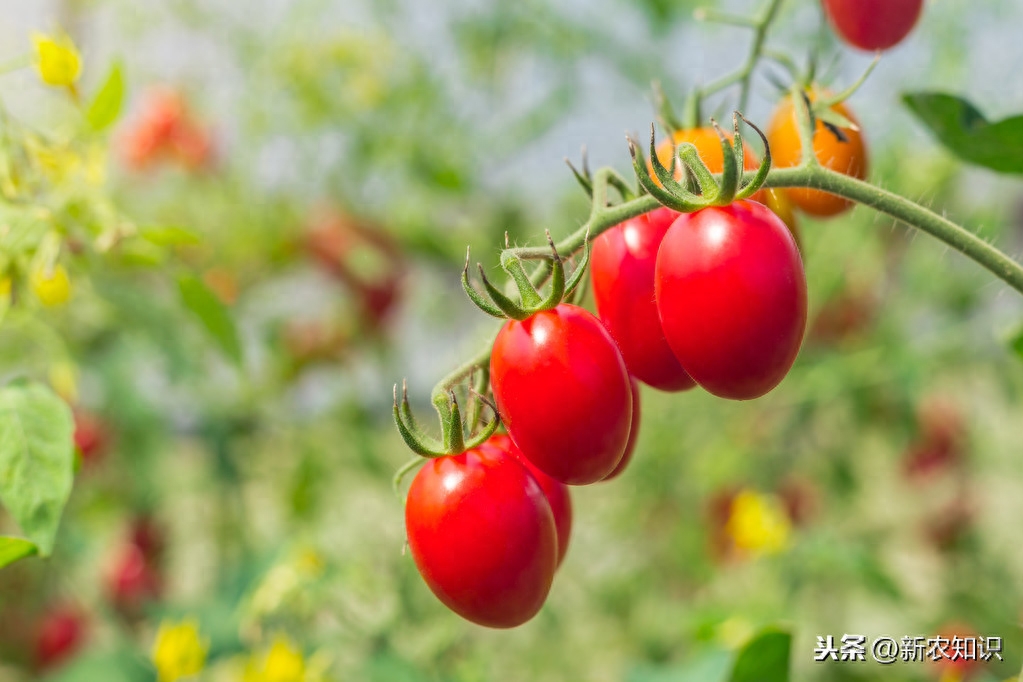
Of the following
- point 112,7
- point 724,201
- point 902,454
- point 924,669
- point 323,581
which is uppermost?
point 902,454

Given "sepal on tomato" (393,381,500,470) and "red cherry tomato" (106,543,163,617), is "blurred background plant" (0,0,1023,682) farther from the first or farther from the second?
"sepal on tomato" (393,381,500,470)

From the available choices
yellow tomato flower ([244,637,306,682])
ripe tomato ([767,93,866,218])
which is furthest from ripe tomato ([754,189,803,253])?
yellow tomato flower ([244,637,306,682])

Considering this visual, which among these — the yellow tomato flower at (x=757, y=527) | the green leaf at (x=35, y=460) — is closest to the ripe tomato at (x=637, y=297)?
the green leaf at (x=35, y=460)

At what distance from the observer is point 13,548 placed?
403 mm

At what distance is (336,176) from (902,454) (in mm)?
1068

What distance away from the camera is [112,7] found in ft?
4.82

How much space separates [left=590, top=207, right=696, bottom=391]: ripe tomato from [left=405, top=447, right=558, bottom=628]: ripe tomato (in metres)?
0.08

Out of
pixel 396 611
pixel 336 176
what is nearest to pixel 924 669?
pixel 396 611

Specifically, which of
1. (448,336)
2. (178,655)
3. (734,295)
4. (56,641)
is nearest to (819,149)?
(734,295)

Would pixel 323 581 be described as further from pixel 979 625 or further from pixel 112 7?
pixel 112 7

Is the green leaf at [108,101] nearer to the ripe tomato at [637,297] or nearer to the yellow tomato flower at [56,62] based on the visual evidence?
the yellow tomato flower at [56,62]

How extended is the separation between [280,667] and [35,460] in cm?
42

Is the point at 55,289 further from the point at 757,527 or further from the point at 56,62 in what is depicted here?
the point at 757,527

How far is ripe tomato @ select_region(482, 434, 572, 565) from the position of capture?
16.0 inches
